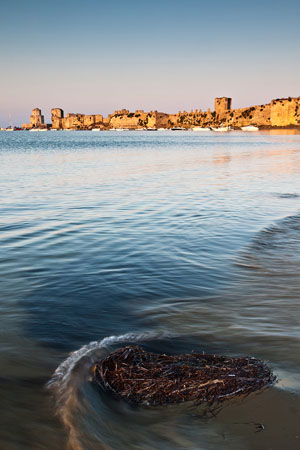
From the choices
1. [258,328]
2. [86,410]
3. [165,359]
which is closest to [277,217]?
[258,328]

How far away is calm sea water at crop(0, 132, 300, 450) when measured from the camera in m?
3.51

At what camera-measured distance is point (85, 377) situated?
167 inches

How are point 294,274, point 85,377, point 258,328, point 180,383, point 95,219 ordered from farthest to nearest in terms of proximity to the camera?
point 95,219
point 294,274
point 258,328
point 85,377
point 180,383

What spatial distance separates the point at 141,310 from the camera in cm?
635

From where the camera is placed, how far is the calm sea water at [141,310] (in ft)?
11.5

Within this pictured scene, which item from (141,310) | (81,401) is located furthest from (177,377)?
(141,310)

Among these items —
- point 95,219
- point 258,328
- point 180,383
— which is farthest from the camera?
point 95,219

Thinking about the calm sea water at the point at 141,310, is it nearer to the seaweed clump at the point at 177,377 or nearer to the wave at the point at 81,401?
the wave at the point at 81,401

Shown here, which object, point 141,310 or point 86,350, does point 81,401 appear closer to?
point 86,350

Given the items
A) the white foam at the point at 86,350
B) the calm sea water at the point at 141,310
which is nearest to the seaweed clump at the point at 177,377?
the calm sea water at the point at 141,310

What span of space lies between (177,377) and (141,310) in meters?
2.33

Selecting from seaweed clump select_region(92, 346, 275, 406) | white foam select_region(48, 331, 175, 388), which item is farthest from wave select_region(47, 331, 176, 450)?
seaweed clump select_region(92, 346, 275, 406)

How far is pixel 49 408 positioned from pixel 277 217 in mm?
11751

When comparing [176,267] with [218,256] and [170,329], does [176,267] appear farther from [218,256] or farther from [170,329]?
[170,329]
